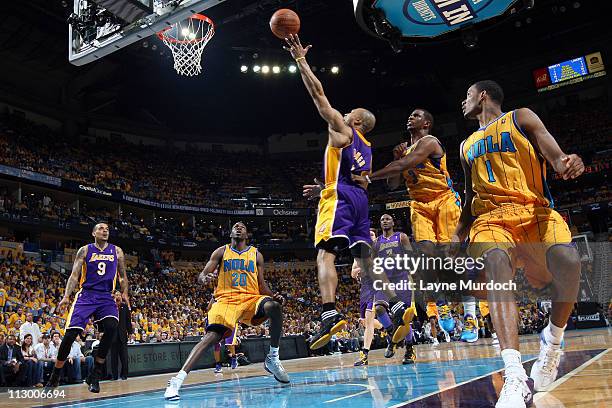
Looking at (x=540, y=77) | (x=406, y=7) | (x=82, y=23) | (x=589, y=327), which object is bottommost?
(x=589, y=327)

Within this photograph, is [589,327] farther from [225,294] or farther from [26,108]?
[26,108]

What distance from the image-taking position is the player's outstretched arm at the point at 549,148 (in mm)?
3164

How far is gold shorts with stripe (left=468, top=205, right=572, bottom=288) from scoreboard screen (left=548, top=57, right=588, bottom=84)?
2795 centimetres

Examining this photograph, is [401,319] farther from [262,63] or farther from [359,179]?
[262,63]

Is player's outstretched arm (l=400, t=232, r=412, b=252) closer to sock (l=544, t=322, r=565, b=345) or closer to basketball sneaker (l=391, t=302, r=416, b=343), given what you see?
basketball sneaker (l=391, t=302, r=416, b=343)

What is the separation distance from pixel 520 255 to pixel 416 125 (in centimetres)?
321

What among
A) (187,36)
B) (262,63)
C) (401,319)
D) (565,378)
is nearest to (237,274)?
(401,319)

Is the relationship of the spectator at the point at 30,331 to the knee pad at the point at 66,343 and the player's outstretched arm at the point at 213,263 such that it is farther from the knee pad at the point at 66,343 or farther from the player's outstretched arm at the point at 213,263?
the player's outstretched arm at the point at 213,263

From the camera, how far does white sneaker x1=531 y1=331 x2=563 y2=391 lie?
3623 mm

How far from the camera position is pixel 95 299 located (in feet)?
23.9

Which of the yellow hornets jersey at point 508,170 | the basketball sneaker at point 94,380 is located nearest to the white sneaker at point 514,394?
→ the yellow hornets jersey at point 508,170

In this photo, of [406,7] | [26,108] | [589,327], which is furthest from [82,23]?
[26,108]

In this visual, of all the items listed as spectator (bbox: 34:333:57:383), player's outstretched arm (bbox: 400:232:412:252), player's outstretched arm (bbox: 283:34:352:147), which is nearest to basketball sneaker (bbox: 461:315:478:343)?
player's outstretched arm (bbox: 400:232:412:252)

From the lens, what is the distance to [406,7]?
7.93 metres
